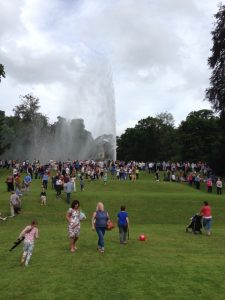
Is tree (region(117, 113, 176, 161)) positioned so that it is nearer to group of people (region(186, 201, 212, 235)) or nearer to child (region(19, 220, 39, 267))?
group of people (region(186, 201, 212, 235))

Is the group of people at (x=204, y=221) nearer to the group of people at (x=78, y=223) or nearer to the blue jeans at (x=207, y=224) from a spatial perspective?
the blue jeans at (x=207, y=224)

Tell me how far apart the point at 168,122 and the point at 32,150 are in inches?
2232

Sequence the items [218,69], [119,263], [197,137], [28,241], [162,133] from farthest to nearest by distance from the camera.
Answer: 1. [162,133]
2. [197,137]
3. [218,69]
4. [119,263]
5. [28,241]

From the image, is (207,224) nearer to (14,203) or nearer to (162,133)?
(14,203)

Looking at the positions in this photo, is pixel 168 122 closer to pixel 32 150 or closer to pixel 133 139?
pixel 133 139

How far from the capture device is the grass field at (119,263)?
1368cm

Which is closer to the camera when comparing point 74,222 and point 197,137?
point 74,222

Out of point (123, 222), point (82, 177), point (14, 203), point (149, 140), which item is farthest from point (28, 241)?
point (149, 140)

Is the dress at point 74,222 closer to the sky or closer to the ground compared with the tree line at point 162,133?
closer to the ground

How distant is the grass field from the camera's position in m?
13.7

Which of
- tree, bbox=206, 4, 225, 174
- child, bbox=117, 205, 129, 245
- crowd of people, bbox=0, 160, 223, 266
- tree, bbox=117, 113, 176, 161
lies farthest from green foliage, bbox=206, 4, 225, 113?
tree, bbox=117, 113, 176, 161

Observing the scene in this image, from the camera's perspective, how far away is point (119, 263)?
680 inches

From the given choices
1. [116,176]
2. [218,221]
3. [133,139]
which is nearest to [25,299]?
[218,221]

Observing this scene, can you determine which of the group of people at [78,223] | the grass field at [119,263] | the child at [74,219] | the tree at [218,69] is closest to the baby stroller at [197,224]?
the grass field at [119,263]
